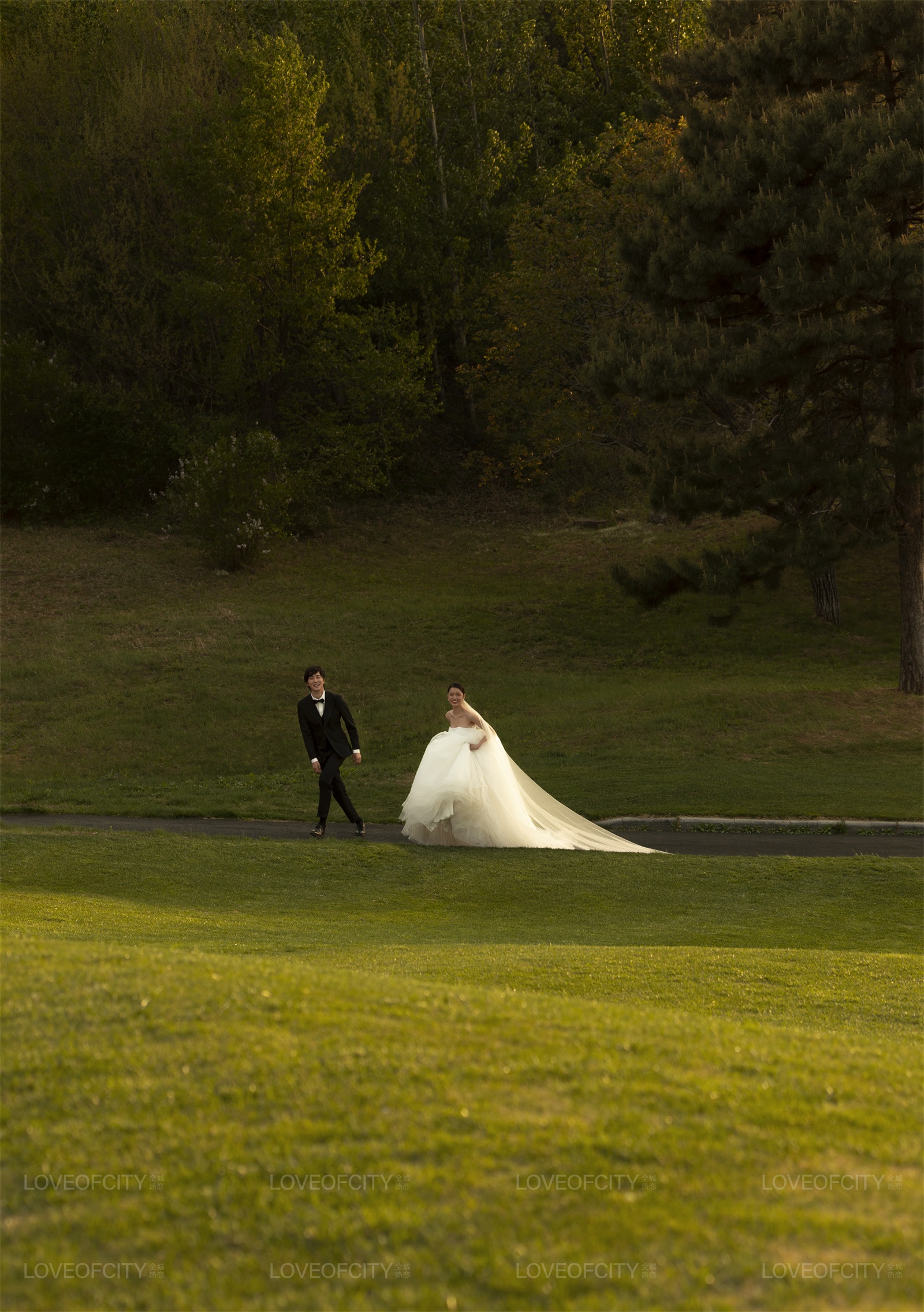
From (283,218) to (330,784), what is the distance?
32877 mm

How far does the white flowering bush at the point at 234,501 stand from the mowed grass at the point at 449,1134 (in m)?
33.4

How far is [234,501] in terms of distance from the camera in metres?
40.5

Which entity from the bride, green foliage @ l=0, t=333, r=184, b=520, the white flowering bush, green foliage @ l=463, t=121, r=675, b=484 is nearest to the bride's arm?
the bride

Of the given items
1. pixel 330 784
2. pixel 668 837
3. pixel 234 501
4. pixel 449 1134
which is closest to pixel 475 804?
pixel 330 784

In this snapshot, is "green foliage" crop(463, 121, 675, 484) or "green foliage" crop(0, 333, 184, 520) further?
"green foliage" crop(0, 333, 184, 520)

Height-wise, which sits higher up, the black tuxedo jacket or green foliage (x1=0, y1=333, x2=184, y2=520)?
green foliage (x1=0, y1=333, x2=184, y2=520)

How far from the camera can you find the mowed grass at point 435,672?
22031mm

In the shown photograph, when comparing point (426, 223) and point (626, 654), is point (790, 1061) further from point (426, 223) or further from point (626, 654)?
point (426, 223)

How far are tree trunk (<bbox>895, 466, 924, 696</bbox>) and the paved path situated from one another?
1145 centimetres

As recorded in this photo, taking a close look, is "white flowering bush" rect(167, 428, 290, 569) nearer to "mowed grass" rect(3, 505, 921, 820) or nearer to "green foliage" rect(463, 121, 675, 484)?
"mowed grass" rect(3, 505, 921, 820)

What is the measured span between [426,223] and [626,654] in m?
23.7

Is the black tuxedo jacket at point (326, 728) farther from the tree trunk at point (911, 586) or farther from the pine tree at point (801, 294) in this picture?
the tree trunk at point (911, 586)

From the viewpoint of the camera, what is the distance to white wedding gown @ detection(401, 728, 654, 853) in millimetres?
15875

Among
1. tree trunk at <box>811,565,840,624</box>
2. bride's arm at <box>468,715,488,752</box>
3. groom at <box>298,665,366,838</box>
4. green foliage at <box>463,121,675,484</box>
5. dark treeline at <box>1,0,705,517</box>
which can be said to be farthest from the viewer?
dark treeline at <box>1,0,705,517</box>
